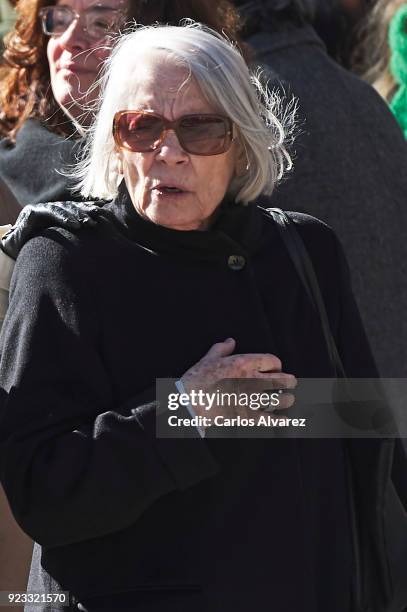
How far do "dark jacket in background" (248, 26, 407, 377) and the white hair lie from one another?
2.23ft

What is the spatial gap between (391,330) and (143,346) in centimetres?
119

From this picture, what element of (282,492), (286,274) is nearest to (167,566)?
(282,492)

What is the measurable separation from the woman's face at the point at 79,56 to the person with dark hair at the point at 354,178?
535mm

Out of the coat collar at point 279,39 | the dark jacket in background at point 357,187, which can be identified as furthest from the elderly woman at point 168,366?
the coat collar at point 279,39

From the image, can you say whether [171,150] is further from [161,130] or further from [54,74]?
[54,74]

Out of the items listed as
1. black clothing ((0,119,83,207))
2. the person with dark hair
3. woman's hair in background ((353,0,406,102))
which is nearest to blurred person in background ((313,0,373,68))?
woman's hair in background ((353,0,406,102))

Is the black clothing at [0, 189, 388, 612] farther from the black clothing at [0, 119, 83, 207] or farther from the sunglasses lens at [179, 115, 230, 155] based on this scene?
the black clothing at [0, 119, 83, 207]

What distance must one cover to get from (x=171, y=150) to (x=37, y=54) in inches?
38.4

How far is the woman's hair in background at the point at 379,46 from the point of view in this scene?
161 inches

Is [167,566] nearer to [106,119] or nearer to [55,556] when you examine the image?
[55,556]

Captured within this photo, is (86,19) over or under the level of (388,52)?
over

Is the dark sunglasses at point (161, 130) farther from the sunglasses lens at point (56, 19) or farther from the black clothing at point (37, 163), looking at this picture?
the sunglasses lens at point (56, 19)

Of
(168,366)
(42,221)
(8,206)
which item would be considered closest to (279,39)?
(8,206)

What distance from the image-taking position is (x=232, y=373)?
85.0 inches
